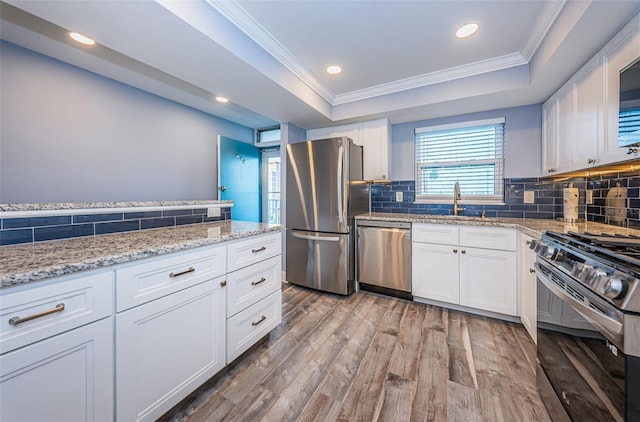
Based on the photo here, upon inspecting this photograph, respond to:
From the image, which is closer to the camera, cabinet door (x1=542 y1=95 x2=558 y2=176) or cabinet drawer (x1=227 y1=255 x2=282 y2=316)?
cabinet drawer (x1=227 y1=255 x2=282 y2=316)

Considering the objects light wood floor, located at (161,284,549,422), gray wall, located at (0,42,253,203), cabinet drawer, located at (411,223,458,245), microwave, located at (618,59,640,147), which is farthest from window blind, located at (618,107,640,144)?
gray wall, located at (0,42,253,203)

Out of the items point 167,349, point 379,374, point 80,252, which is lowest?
point 379,374

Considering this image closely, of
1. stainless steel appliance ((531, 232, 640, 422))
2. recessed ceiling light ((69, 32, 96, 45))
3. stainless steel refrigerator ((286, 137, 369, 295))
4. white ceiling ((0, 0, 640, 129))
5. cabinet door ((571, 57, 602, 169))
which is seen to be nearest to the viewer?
stainless steel appliance ((531, 232, 640, 422))

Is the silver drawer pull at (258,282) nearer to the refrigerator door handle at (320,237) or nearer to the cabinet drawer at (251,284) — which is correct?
the cabinet drawer at (251,284)

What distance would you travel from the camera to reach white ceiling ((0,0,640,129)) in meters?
1.42

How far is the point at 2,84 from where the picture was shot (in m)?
2.07

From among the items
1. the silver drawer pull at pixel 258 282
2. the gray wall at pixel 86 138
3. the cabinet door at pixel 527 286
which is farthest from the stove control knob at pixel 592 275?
the gray wall at pixel 86 138

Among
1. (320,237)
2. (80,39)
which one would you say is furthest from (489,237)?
(80,39)

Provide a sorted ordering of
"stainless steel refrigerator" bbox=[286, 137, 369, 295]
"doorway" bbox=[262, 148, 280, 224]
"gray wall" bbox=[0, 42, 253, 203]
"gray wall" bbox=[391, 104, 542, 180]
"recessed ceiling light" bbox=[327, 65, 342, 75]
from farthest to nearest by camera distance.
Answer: "doorway" bbox=[262, 148, 280, 224] → "stainless steel refrigerator" bbox=[286, 137, 369, 295] → "gray wall" bbox=[391, 104, 542, 180] → "recessed ceiling light" bbox=[327, 65, 342, 75] → "gray wall" bbox=[0, 42, 253, 203]

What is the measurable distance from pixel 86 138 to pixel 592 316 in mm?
3955

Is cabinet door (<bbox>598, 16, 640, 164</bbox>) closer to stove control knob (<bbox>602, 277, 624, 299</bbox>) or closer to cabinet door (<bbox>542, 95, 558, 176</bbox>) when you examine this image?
Result: cabinet door (<bbox>542, 95, 558, 176</bbox>)

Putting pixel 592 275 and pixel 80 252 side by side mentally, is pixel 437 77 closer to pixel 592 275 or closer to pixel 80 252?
pixel 592 275

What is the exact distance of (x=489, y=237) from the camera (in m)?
2.25

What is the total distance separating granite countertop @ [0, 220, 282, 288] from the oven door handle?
1.69m
